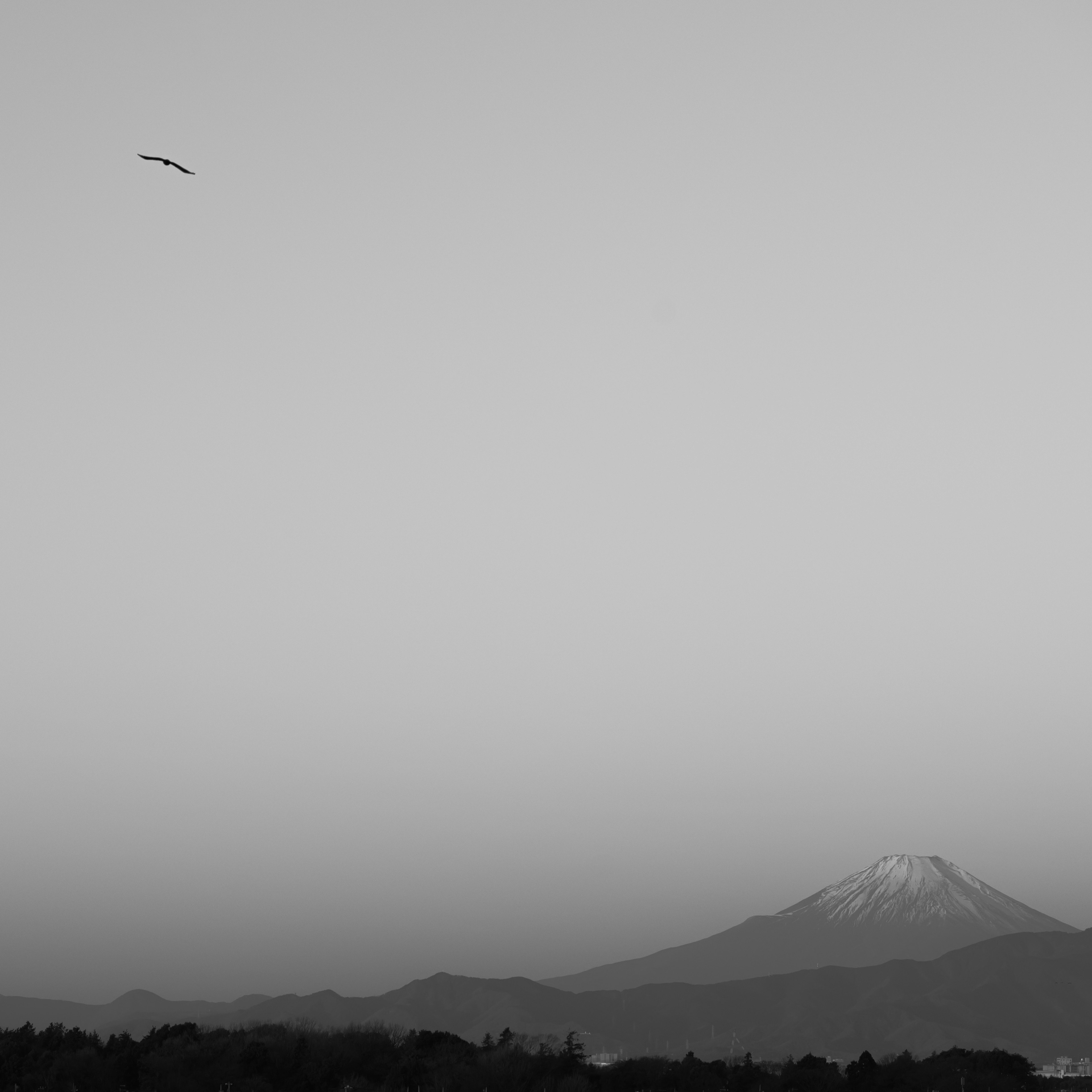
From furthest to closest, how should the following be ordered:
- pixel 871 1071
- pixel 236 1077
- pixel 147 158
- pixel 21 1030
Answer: pixel 871 1071 → pixel 21 1030 → pixel 236 1077 → pixel 147 158

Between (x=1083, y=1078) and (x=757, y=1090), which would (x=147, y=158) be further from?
(x=1083, y=1078)

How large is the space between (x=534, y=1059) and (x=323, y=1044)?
64.5 feet

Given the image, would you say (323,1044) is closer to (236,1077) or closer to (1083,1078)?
(236,1077)

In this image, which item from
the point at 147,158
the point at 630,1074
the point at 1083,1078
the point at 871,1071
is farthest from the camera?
the point at 1083,1078

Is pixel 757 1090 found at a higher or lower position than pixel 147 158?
lower

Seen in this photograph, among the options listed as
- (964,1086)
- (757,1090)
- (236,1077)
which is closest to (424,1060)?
(236,1077)

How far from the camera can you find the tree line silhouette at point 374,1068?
347ft

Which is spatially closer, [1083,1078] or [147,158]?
[147,158]

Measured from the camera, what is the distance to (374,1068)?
121188mm

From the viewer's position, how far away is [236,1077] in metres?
107

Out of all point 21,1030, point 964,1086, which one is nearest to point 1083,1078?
point 964,1086

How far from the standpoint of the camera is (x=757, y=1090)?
442 feet

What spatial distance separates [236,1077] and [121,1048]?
13.1 metres

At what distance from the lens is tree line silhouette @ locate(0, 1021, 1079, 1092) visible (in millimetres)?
105812
